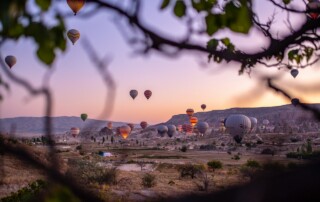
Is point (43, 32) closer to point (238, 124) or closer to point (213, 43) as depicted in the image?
point (213, 43)

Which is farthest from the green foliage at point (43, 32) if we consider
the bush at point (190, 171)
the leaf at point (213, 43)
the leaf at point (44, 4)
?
the bush at point (190, 171)

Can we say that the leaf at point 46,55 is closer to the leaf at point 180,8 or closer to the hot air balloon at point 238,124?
the leaf at point 180,8

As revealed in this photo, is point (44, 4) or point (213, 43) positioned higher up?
point (213, 43)

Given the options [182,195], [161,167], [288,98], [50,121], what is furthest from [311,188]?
[161,167]

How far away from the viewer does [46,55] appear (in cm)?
167

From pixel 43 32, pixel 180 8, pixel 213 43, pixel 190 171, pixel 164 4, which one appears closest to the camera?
pixel 43 32

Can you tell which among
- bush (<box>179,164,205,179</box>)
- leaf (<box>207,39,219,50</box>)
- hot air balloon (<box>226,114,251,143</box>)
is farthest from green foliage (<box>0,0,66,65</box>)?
hot air balloon (<box>226,114,251,143</box>)

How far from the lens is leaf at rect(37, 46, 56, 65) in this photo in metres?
1.65

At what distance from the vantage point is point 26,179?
26.9m

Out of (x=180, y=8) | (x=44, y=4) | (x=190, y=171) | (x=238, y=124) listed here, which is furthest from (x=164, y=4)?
(x=238, y=124)

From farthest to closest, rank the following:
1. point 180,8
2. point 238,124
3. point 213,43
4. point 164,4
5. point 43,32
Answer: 1. point 238,124
2. point 213,43
3. point 180,8
4. point 164,4
5. point 43,32

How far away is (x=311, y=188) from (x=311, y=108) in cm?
81

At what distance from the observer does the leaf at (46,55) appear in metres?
1.65

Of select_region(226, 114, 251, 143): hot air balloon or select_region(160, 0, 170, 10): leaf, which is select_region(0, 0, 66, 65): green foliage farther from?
select_region(226, 114, 251, 143): hot air balloon
